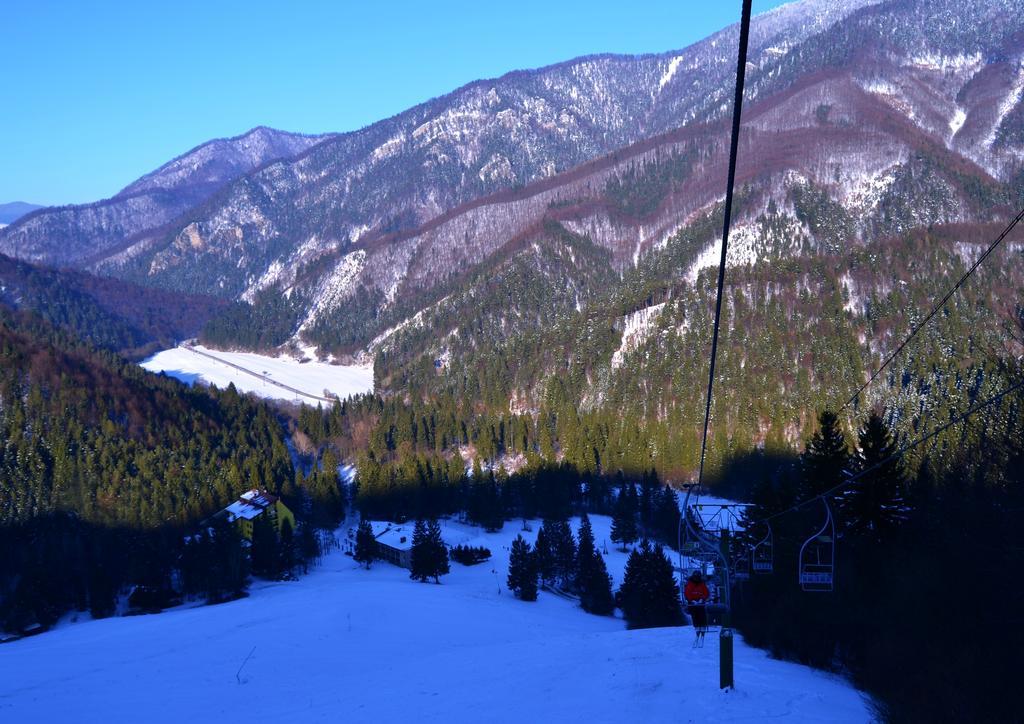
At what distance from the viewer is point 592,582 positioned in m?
42.9

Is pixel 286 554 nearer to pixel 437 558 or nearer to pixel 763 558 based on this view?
pixel 437 558

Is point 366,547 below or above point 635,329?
below

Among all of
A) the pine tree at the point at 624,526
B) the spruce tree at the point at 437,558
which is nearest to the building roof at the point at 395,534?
the spruce tree at the point at 437,558

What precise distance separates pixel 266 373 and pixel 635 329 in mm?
81876

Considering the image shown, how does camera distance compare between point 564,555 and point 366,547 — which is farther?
point 366,547

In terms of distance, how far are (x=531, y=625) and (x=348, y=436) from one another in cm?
6512

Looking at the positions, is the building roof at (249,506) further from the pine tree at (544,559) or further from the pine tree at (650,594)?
the pine tree at (650,594)

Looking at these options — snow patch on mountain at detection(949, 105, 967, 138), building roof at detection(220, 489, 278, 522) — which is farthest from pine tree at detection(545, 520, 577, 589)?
snow patch on mountain at detection(949, 105, 967, 138)

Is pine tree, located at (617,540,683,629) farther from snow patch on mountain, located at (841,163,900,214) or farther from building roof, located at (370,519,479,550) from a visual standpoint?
snow patch on mountain, located at (841,163,900,214)

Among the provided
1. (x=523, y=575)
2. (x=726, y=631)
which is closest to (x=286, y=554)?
(x=523, y=575)

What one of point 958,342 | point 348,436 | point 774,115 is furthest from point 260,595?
point 774,115

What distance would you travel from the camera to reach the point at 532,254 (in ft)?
574

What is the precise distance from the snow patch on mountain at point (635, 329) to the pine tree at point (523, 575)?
203 feet

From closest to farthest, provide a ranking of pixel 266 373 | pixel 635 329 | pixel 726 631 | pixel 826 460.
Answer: pixel 726 631 < pixel 826 460 < pixel 635 329 < pixel 266 373
